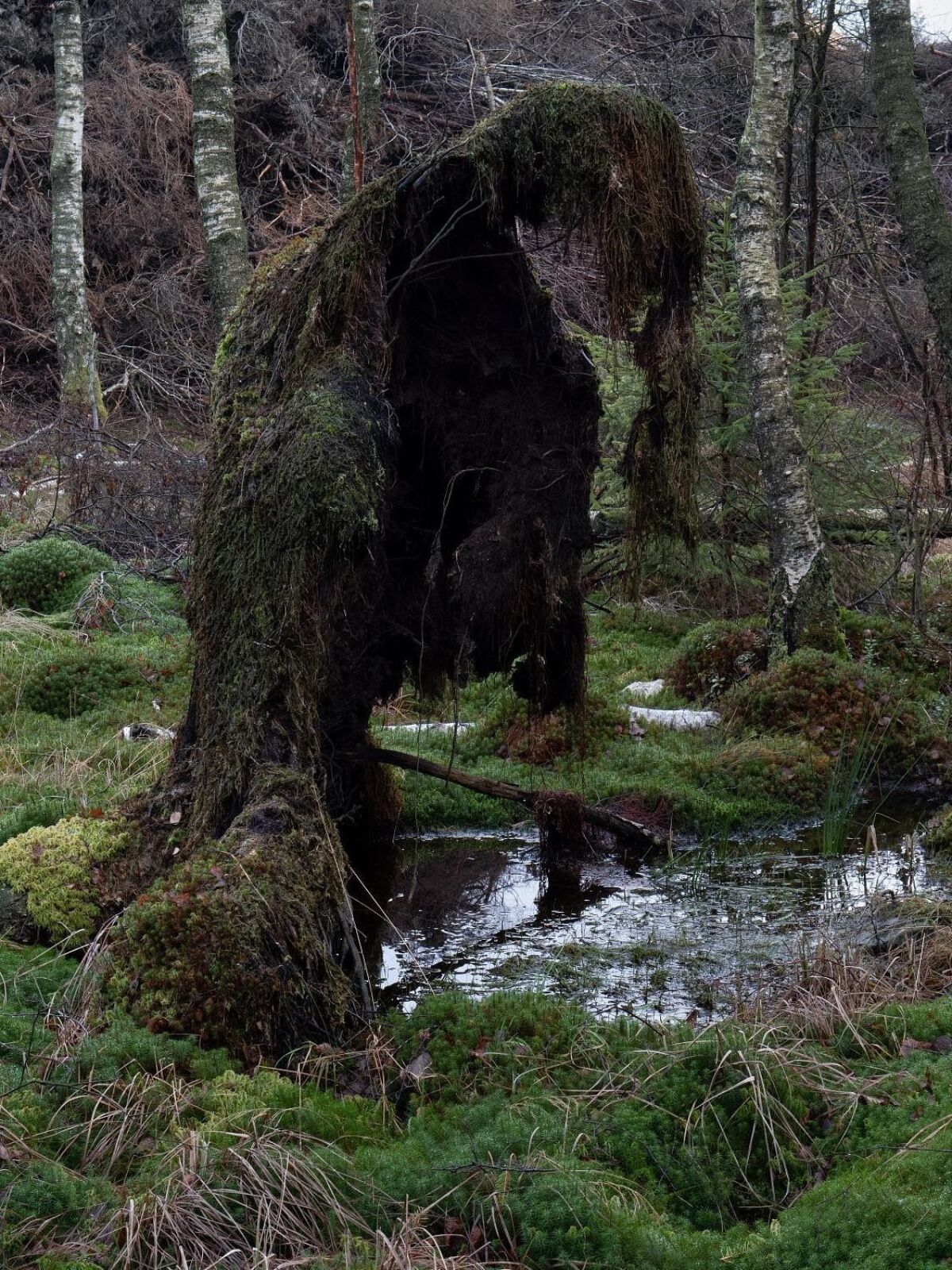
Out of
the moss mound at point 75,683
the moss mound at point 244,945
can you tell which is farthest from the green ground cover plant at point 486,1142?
the moss mound at point 75,683

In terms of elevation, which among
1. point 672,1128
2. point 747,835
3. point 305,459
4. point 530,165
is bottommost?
point 747,835

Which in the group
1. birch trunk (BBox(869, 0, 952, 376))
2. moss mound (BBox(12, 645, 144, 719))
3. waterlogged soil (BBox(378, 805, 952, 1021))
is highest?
birch trunk (BBox(869, 0, 952, 376))

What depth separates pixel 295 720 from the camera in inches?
210

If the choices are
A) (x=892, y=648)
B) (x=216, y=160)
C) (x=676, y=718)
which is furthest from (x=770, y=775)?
(x=216, y=160)

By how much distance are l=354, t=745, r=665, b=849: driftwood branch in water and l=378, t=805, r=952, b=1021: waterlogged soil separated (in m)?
0.19

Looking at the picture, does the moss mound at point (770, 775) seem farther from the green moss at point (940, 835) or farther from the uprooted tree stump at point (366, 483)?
the uprooted tree stump at point (366, 483)

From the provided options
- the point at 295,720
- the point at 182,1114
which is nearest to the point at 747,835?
the point at 295,720

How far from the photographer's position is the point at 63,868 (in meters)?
5.92

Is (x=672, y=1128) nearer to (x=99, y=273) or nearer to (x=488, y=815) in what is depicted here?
(x=488, y=815)

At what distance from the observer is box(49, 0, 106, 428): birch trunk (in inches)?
615

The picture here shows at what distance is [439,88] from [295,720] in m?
15.8

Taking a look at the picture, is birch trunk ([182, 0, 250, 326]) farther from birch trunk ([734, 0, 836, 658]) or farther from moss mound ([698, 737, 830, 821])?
moss mound ([698, 737, 830, 821])

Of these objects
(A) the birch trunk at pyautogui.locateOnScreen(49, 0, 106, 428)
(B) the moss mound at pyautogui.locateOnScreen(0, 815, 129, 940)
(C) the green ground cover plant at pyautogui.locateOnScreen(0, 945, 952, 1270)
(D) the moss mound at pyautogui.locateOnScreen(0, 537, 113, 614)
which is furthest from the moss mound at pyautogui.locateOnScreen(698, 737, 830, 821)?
(A) the birch trunk at pyautogui.locateOnScreen(49, 0, 106, 428)

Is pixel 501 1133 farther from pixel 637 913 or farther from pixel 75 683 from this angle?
pixel 75 683
